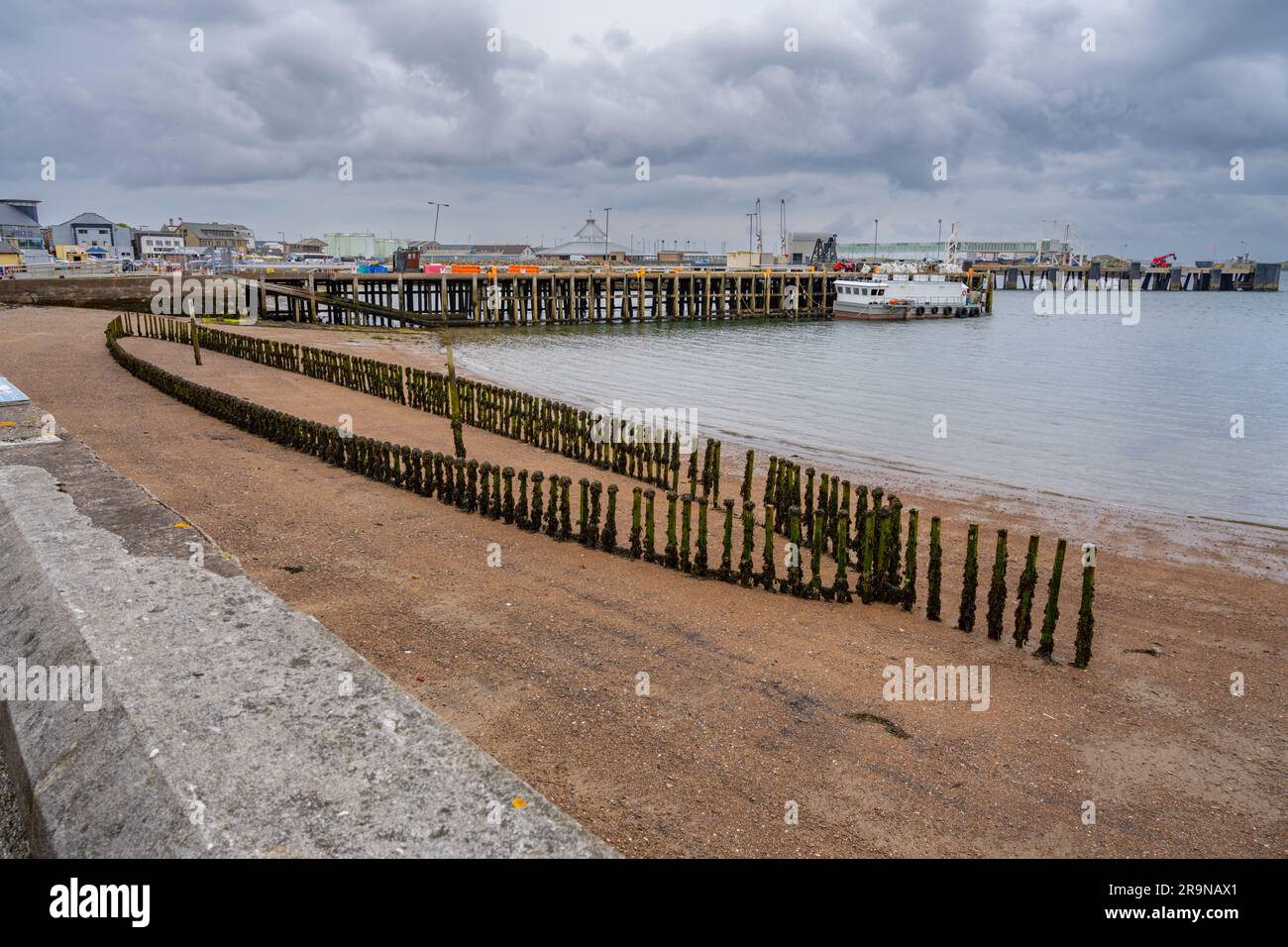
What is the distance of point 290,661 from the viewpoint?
A: 4.24m

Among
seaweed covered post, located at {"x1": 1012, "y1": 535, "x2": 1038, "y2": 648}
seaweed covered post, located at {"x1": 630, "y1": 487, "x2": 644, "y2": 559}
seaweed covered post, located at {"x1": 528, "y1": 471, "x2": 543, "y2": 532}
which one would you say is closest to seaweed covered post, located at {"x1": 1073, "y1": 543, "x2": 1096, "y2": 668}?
seaweed covered post, located at {"x1": 1012, "y1": 535, "x2": 1038, "y2": 648}

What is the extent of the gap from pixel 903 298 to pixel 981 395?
164 feet

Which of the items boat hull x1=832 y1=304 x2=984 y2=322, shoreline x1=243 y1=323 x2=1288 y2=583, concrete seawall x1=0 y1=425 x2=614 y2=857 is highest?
boat hull x1=832 y1=304 x2=984 y2=322

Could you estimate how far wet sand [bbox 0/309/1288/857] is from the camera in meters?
6.07

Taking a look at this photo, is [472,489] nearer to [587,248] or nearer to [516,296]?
[516,296]

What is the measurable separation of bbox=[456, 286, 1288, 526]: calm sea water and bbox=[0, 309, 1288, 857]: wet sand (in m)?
7.14

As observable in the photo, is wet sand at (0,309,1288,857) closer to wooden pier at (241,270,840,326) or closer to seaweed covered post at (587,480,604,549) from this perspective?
seaweed covered post at (587,480,604,549)

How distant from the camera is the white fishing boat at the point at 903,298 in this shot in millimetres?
79688

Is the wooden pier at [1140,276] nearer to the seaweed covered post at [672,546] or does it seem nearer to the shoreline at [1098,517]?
the shoreline at [1098,517]

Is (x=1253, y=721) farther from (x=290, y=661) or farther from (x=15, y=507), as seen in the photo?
(x=15, y=507)

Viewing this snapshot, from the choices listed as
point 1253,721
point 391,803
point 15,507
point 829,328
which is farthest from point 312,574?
point 829,328

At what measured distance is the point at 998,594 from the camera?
9.70 m

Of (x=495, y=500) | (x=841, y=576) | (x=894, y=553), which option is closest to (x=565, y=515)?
(x=495, y=500)
